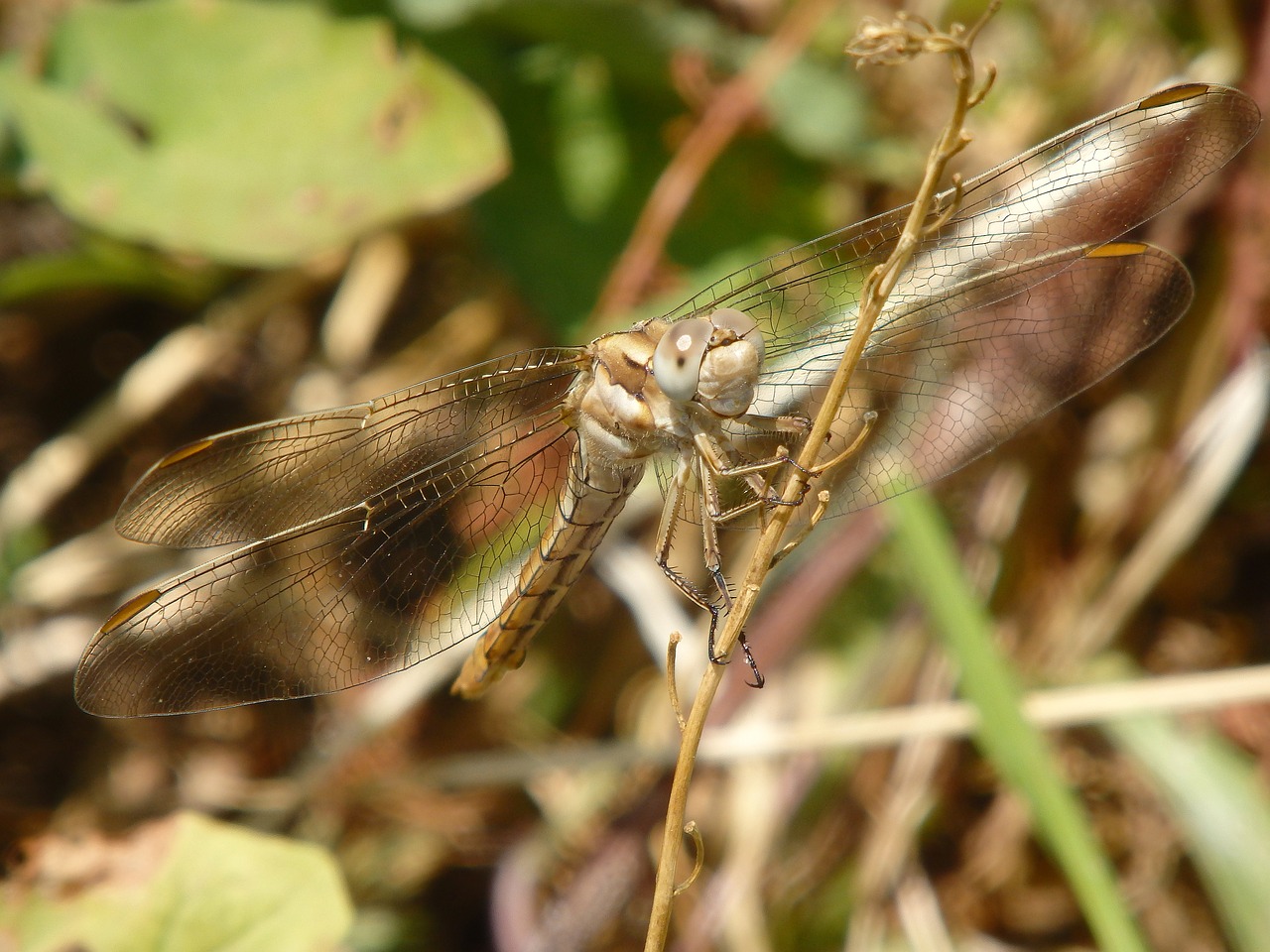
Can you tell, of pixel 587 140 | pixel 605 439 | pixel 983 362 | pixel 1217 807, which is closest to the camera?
pixel 605 439

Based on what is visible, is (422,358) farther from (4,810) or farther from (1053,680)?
(1053,680)

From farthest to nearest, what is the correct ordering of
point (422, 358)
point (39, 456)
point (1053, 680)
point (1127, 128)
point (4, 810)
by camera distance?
point (422, 358) → point (39, 456) → point (4, 810) → point (1053, 680) → point (1127, 128)

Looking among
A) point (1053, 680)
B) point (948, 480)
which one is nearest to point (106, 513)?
point (948, 480)

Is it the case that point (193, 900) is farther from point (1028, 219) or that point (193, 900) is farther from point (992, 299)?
point (1028, 219)

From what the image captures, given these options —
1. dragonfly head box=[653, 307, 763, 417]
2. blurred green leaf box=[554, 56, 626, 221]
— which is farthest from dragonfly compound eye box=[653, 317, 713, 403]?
blurred green leaf box=[554, 56, 626, 221]

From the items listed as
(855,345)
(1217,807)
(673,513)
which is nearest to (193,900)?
(673,513)

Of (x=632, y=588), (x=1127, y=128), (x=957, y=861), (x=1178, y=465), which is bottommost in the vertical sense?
(x=957, y=861)

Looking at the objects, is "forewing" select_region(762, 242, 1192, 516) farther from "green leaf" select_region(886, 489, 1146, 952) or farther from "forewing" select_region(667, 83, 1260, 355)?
"green leaf" select_region(886, 489, 1146, 952)
